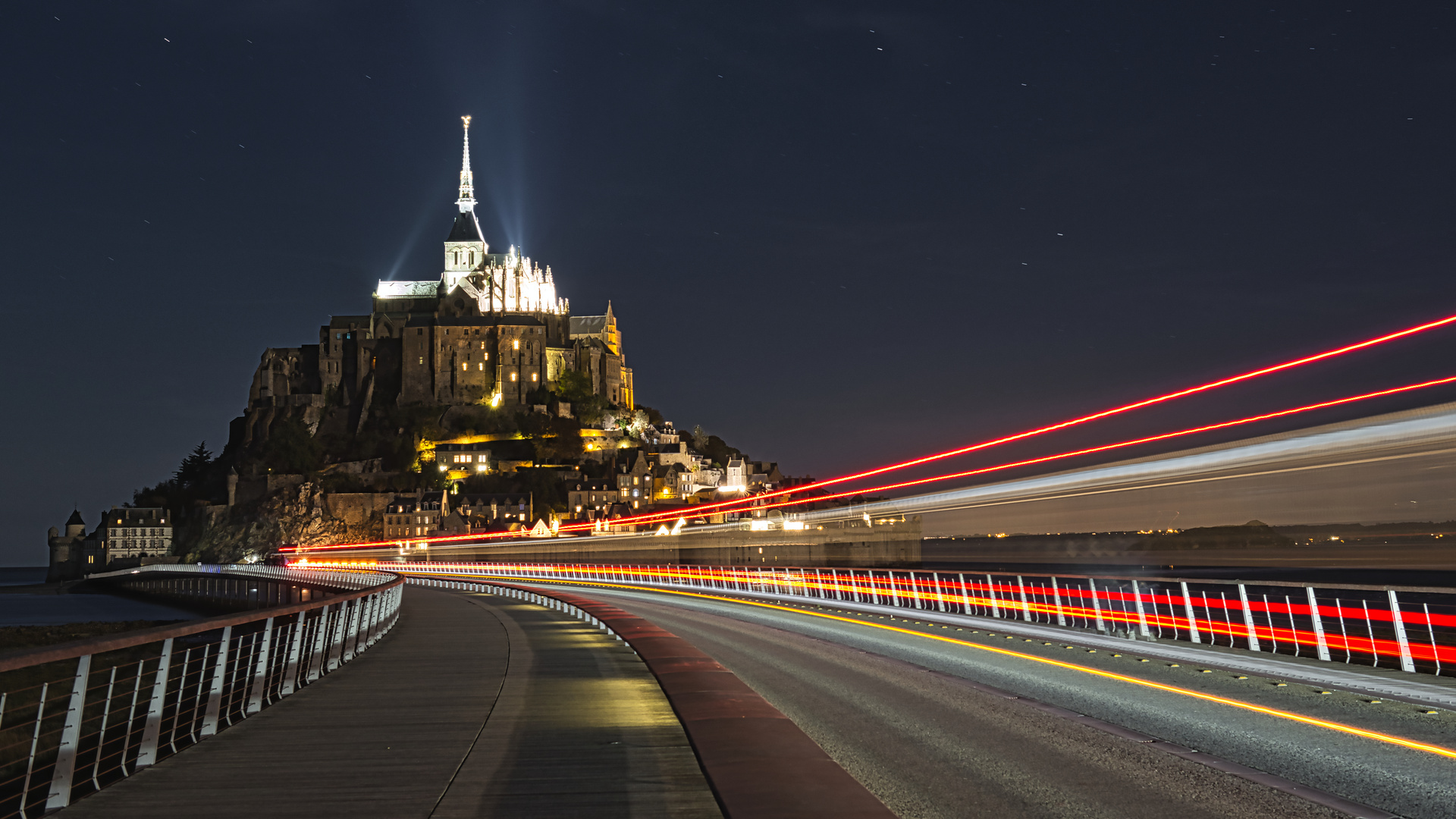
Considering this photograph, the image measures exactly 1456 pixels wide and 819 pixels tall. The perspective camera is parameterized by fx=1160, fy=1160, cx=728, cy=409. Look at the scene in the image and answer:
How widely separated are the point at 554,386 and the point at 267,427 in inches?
1886

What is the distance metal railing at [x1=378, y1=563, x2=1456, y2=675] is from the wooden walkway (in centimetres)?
658

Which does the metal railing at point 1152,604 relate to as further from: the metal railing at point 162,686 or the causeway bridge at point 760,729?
the metal railing at point 162,686

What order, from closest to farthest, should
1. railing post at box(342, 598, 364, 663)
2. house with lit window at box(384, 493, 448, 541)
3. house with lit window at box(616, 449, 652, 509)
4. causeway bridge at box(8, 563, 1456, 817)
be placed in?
causeway bridge at box(8, 563, 1456, 817) → railing post at box(342, 598, 364, 663) → house with lit window at box(384, 493, 448, 541) → house with lit window at box(616, 449, 652, 509)

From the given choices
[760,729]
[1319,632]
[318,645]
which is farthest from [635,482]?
[760,729]

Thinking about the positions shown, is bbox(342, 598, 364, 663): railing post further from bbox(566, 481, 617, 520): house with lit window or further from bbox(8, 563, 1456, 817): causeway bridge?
bbox(566, 481, 617, 520): house with lit window

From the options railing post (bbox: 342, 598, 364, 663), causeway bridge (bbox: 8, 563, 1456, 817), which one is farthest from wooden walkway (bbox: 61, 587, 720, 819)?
railing post (bbox: 342, 598, 364, 663)

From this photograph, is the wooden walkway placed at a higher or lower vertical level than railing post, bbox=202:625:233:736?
lower

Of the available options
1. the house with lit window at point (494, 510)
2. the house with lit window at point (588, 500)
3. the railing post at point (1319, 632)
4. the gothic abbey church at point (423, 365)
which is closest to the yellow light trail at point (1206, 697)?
the railing post at point (1319, 632)

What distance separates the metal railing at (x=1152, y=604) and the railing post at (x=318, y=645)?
1084 centimetres

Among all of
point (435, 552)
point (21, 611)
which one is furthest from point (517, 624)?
point (21, 611)

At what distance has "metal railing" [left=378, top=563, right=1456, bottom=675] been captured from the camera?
666 inches

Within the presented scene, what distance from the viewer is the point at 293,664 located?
14039 mm

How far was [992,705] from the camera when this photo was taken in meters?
12.0

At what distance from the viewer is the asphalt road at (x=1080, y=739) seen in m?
7.35
